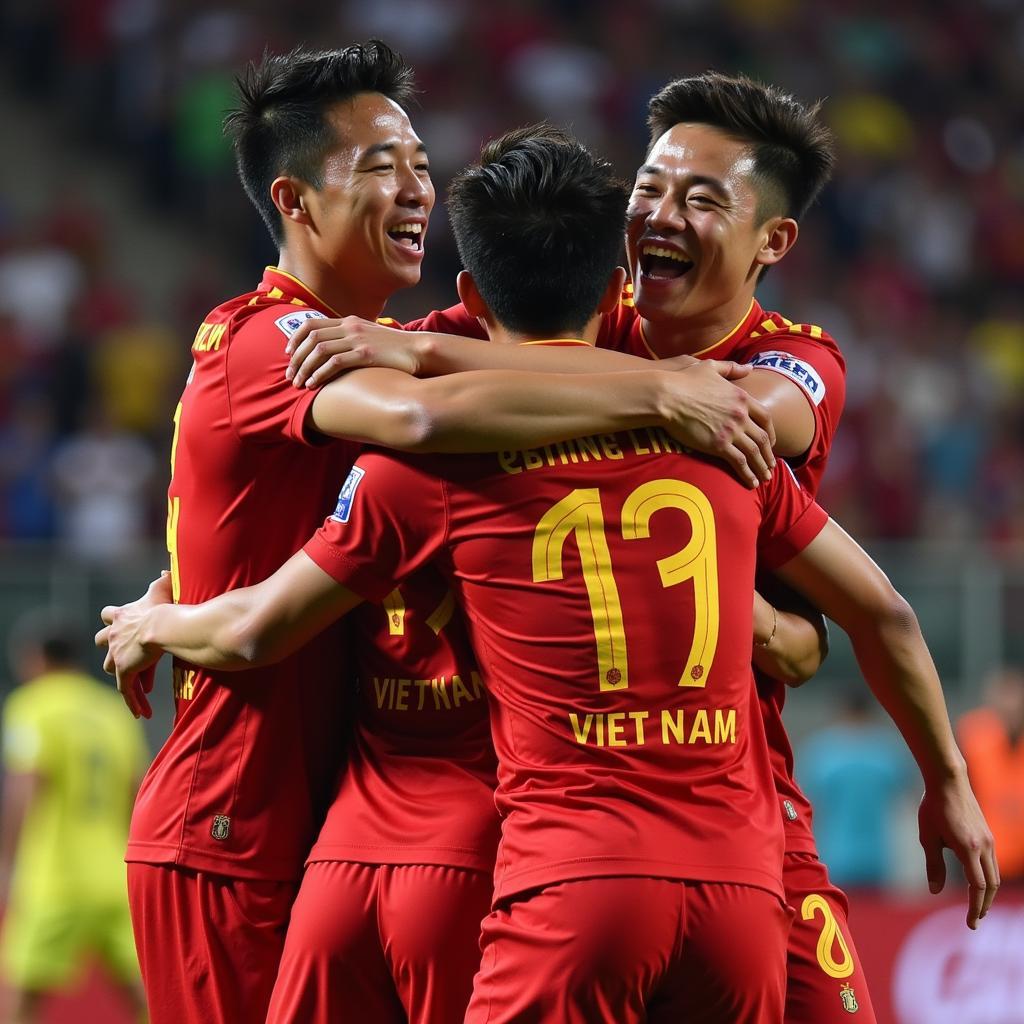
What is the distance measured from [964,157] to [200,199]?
20.4 feet

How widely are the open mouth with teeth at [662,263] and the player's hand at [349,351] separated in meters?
0.65

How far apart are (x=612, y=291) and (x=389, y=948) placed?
4.18 feet

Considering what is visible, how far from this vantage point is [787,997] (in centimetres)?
366

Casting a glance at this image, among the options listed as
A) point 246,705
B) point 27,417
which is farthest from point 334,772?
point 27,417

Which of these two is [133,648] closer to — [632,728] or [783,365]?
[632,728]

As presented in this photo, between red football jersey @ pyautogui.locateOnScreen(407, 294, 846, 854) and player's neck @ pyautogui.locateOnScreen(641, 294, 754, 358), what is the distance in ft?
0.05

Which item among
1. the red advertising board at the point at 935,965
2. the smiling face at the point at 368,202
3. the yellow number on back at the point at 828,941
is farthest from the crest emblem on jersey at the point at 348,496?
the red advertising board at the point at 935,965

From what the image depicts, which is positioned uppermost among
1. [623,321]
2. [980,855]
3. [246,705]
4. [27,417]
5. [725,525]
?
[27,417]

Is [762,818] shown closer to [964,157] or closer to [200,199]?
[200,199]

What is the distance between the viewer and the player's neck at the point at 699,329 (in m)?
3.98

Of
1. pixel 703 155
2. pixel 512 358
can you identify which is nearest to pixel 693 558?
pixel 512 358

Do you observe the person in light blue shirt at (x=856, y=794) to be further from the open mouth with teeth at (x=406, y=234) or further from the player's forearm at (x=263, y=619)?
the player's forearm at (x=263, y=619)

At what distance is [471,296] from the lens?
344cm

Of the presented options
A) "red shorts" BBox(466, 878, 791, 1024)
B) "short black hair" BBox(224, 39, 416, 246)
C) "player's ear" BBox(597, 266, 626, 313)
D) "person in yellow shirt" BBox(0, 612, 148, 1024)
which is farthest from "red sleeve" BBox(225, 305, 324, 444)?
"person in yellow shirt" BBox(0, 612, 148, 1024)
